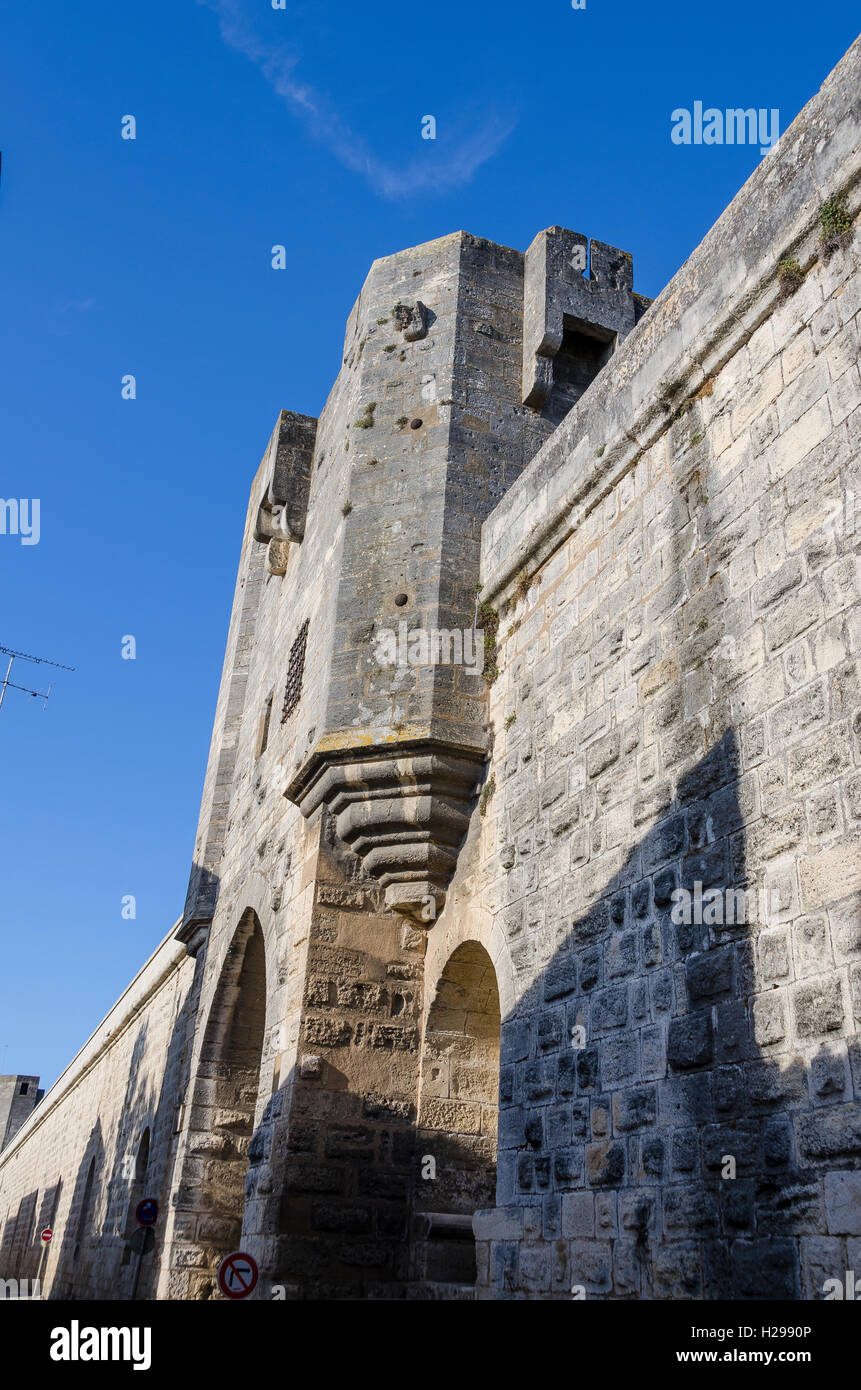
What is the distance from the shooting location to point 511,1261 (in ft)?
14.6

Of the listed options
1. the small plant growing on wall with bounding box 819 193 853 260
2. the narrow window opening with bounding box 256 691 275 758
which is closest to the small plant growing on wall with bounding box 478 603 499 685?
the small plant growing on wall with bounding box 819 193 853 260

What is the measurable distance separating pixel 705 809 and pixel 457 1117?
2.80 m

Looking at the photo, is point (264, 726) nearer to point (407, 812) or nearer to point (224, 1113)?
point (224, 1113)

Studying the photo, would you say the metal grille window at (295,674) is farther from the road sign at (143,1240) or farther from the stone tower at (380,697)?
the road sign at (143,1240)

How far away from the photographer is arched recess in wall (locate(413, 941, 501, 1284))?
5.48m

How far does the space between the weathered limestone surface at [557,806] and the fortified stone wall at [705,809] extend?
0.02 metres

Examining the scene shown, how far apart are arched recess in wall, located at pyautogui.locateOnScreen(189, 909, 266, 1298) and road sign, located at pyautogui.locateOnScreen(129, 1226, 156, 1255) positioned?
171cm

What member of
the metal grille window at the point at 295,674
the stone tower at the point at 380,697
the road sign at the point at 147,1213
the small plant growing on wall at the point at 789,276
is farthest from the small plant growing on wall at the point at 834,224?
the road sign at the point at 147,1213

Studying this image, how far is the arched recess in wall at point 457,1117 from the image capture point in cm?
548

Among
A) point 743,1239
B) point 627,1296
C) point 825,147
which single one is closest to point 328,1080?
point 627,1296

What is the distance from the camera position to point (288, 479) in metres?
9.01

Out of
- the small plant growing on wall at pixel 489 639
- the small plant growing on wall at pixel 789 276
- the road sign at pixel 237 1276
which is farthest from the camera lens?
the small plant growing on wall at pixel 489 639

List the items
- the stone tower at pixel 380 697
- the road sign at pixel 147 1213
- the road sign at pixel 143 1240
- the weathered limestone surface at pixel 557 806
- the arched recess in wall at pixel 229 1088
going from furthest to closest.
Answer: the road sign at pixel 143 1240 < the road sign at pixel 147 1213 < the arched recess in wall at pixel 229 1088 < the stone tower at pixel 380 697 < the weathered limestone surface at pixel 557 806
